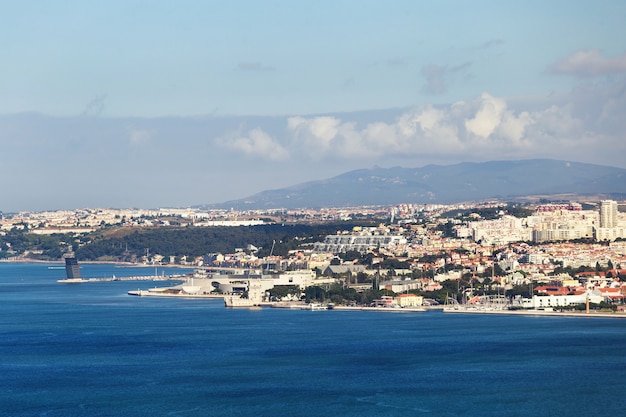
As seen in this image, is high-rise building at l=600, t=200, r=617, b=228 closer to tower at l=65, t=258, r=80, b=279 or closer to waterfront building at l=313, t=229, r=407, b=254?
waterfront building at l=313, t=229, r=407, b=254

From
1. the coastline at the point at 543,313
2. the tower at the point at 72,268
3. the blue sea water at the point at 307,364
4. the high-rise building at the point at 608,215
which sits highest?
the high-rise building at the point at 608,215

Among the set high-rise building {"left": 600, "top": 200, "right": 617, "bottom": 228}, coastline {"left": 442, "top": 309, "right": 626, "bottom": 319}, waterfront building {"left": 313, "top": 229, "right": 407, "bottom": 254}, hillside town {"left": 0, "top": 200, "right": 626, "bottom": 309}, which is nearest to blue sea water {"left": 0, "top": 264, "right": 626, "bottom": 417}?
coastline {"left": 442, "top": 309, "right": 626, "bottom": 319}

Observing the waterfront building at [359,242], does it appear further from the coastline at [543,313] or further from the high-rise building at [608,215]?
the coastline at [543,313]

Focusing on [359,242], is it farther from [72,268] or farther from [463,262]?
[72,268]

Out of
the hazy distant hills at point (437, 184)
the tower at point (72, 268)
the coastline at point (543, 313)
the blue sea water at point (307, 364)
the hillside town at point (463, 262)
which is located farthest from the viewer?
the hazy distant hills at point (437, 184)

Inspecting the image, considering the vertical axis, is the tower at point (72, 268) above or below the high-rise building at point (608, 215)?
below

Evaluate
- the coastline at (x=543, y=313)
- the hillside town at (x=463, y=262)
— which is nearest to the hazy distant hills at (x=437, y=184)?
the hillside town at (x=463, y=262)

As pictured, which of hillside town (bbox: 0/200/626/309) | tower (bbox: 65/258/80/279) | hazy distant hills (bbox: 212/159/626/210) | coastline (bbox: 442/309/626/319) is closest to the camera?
coastline (bbox: 442/309/626/319)
